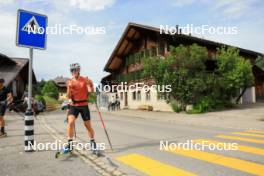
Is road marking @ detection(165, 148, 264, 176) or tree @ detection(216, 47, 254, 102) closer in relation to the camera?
road marking @ detection(165, 148, 264, 176)

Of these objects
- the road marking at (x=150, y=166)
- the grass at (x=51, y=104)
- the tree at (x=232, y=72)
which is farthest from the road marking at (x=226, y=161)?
the grass at (x=51, y=104)

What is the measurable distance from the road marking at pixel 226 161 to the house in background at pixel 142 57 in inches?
728

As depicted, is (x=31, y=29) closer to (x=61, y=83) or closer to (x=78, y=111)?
(x=78, y=111)

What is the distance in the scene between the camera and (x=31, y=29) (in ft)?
23.3

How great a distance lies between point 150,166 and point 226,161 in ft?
5.09

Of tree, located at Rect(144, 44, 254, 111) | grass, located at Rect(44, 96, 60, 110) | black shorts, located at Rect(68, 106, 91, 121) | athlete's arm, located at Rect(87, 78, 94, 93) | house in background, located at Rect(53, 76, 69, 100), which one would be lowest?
grass, located at Rect(44, 96, 60, 110)

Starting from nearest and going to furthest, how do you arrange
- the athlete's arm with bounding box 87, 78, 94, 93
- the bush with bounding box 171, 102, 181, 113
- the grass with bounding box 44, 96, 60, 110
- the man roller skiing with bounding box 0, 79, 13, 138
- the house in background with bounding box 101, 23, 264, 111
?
the athlete's arm with bounding box 87, 78, 94, 93 → the man roller skiing with bounding box 0, 79, 13, 138 → the bush with bounding box 171, 102, 181, 113 → the house in background with bounding box 101, 23, 264, 111 → the grass with bounding box 44, 96, 60, 110

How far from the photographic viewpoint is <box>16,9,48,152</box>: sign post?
6820mm

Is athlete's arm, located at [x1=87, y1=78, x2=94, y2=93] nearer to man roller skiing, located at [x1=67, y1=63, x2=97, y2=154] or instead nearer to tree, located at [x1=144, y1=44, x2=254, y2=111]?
man roller skiing, located at [x1=67, y1=63, x2=97, y2=154]

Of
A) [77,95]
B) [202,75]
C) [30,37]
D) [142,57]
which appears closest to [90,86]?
[77,95]

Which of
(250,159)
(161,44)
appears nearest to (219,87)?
(161,44)

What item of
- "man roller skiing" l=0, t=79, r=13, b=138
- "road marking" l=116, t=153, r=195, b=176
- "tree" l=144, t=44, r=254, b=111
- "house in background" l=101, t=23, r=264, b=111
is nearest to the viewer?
"road marking" l=116, t=153, r=195, b=176

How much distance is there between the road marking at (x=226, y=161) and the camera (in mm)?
5031

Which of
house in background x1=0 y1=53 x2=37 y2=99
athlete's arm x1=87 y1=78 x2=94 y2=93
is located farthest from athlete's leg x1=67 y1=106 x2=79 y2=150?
house in background x1=0 y1=53 x2=37 y2=99
